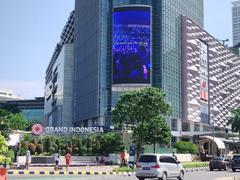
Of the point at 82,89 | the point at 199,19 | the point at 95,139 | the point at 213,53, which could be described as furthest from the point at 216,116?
the point at 95,139

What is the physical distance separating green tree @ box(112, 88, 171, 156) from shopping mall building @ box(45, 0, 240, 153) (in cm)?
5343

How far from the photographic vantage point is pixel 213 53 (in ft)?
509

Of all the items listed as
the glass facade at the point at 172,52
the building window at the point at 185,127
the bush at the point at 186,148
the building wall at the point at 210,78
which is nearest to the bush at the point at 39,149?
the bush at the point at 186,148

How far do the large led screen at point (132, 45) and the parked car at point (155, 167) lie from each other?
84070 millimetres

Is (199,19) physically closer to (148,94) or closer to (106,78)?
(106,78)

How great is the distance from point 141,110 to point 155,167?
30.3 m

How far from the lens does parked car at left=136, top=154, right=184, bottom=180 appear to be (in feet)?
98.9

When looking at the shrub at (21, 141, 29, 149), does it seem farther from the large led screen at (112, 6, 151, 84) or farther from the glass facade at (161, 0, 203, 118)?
the glass facade at (161, 0, 203, 118)

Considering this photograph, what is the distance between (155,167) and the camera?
30156mm

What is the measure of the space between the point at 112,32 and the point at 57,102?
46.1 meters

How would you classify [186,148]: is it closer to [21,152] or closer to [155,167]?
[21,152]

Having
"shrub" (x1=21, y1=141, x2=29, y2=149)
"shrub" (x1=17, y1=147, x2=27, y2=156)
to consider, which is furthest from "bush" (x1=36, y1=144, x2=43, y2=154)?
"shrub" (x1=17, y1=147, x2=27, y2=156)

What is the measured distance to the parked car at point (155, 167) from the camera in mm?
30141

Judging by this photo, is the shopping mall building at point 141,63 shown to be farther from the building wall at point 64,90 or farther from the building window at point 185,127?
the building window at point 185,127
